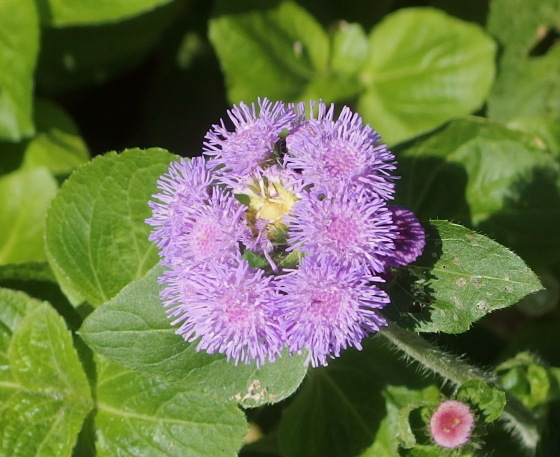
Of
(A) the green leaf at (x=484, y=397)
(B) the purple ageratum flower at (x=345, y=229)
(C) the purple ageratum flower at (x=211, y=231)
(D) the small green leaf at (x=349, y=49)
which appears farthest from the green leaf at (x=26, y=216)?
(A) the green leaf at (x=484, y=397)

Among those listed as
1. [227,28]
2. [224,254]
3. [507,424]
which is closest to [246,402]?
[224,254]

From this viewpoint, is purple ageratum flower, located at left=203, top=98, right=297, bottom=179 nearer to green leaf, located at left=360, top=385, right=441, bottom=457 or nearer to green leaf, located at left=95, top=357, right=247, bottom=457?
green leaf, located at left=95, top=357, right=247, bottom=457

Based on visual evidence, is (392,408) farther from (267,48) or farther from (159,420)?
(267,48)

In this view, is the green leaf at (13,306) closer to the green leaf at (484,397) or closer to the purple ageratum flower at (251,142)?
the purple ageratum flower at (251,142)

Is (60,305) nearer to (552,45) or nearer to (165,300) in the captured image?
(165,300)

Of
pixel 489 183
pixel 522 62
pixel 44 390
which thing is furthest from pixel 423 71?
pixel 44 390
